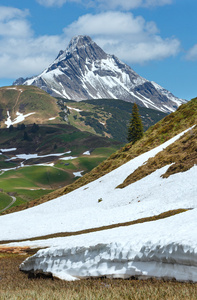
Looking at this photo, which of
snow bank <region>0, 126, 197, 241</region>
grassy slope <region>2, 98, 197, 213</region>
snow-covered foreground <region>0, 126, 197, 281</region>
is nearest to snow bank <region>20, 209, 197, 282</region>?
snow-covered foreground <region>0, 126, 197, 281</region>

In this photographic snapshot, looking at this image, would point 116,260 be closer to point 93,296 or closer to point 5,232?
point 93,296

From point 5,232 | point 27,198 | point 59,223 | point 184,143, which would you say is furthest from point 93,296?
point 27,198

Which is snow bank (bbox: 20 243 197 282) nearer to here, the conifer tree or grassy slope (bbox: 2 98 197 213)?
grassy slope (bbox: 2 98 197 213)

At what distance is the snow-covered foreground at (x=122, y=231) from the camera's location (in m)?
10.8

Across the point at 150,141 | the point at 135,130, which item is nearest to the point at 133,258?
the point at 150,141

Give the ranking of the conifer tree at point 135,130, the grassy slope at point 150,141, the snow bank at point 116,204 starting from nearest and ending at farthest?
the snow bank at point 116,204 < the grassy slope at point 150,141 < the conifer tree at point 135,130

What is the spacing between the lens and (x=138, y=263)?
11312 mm

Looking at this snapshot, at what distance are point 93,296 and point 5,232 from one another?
124ft

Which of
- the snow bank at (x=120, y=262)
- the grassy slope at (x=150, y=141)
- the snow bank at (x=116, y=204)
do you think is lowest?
the snow bank at (x=120, y=262)

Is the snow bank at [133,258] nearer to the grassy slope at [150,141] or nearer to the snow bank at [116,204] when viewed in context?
the snow bank at [116,204]

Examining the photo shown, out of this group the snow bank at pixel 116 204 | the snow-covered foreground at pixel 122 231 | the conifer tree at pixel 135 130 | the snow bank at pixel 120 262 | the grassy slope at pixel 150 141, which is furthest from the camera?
the conifer tree at pixel 135 130

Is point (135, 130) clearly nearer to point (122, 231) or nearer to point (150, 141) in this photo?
point (150, 141)

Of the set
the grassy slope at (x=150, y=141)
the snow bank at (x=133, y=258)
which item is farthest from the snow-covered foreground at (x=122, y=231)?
the grassy slope at (x=150, y=141)

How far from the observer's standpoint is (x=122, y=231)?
17.8 m
